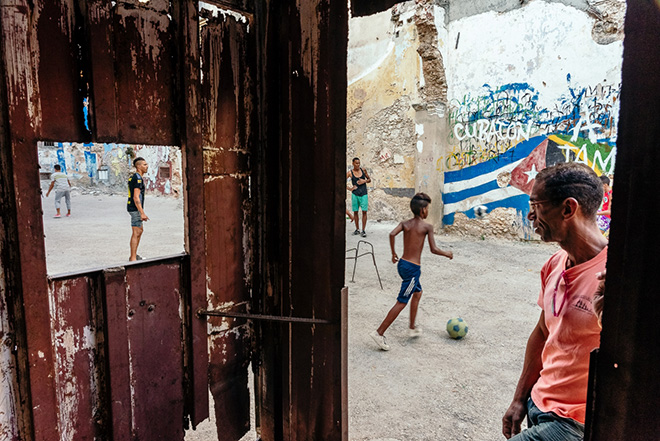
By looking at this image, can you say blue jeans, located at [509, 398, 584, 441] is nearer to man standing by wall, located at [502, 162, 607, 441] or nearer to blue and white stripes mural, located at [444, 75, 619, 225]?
man standing by wall, located at [502, 162, 607, 441]

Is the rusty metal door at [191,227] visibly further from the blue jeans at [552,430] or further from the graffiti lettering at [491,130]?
the graffiti lettering at [491,130]

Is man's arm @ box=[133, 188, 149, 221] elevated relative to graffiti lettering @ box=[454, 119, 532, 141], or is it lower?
lower

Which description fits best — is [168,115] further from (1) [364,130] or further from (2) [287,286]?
(1) [364,130]

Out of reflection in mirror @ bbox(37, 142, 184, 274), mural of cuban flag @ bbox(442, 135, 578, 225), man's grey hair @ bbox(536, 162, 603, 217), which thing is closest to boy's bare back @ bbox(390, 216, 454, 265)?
man's grey hair @ bbox(536, 162, 603, 217)

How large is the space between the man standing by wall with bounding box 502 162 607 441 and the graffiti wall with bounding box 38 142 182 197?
1743cm

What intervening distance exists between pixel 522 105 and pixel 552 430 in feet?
27.9

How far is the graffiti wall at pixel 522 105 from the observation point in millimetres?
7410

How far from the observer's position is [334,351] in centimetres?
169

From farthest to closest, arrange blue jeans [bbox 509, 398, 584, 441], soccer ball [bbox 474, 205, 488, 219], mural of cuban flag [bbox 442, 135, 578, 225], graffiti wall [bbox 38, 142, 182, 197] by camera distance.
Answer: graffiti wall [bbox 38, 142, 182, 197] → soccer ball [bbox 474, 205, 488, 219] → mural of cuban flag [bbox 442, 135, 578, 225] → blue jeans [bbox 509, 398, 584, 441]

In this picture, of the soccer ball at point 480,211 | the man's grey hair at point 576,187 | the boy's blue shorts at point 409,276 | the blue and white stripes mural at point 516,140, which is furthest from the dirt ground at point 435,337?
the man's grey hair at point 576,187

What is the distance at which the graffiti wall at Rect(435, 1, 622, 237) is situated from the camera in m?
7.41

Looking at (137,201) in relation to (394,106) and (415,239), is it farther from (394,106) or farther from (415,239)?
(394,106)

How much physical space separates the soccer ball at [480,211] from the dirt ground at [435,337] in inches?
33.2

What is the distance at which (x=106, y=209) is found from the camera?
44.8 feet
